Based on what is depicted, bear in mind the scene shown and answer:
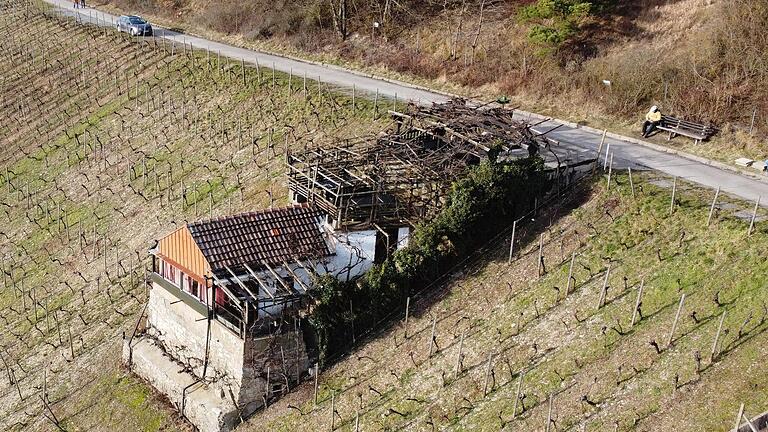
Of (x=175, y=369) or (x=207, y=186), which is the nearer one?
(x=175, y=369)

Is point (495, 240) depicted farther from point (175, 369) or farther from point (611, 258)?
point (175, 369)

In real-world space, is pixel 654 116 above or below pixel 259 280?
above

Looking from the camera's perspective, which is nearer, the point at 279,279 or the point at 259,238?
the point at 279,279

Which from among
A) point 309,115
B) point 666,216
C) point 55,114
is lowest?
point 55,114

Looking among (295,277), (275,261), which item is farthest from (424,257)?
(275,261)

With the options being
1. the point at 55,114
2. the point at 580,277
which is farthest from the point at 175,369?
the point at 55,114

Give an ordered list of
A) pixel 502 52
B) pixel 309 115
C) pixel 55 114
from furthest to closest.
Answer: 1. pixel 55 114
2. pixel 502 52
3. pixel 309 115

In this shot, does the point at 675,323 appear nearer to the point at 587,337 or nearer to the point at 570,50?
the point at 587,337
